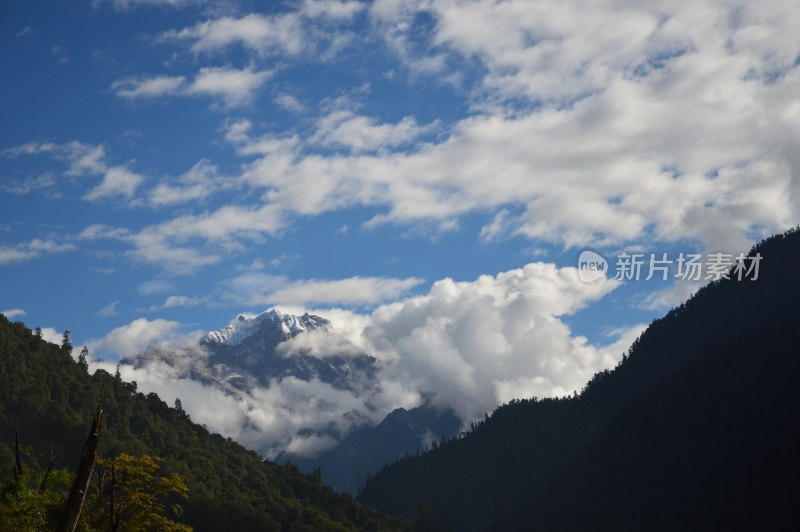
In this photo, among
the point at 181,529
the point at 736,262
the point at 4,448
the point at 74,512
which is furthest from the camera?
the point at 4,448

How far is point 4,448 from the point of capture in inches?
7416

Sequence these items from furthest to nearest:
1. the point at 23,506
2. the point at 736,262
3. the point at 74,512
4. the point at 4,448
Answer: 1. the point at 4,448
2. the point at 736,262
3. the point at 23,506
4. the point at 74,512

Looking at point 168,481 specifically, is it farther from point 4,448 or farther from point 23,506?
point 4,448

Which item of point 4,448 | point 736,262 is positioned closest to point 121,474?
point 736,262

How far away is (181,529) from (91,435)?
1325 inches

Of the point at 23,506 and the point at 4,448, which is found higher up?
the point at 4,448

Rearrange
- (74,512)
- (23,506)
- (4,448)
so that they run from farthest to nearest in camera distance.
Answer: (4,448) → (23,506) → (74,512)

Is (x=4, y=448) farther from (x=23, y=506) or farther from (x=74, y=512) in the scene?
(x=74, y=512)

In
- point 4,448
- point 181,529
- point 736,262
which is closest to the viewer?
point 181,529

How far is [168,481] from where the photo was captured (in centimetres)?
6153

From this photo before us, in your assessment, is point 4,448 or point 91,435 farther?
point 4,448

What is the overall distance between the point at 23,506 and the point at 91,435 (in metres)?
31.3

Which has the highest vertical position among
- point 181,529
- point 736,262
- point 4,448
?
point 736,262

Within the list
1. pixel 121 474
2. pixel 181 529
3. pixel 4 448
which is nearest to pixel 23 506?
pixel 121 474
